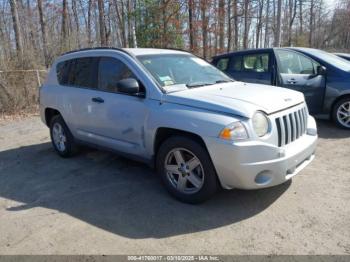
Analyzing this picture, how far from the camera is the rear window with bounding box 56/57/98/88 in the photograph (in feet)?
16.4

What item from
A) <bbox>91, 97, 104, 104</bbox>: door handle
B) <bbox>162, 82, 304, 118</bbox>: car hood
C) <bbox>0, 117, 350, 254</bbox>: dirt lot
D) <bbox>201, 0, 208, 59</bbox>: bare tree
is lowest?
<bbox>0, 117, 350, 254</bbox>: dirt lot

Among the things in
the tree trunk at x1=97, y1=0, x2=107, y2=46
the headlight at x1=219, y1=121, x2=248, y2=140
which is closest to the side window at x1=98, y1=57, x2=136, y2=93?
the headlight at x1=219, y1=121, x2=248, y2=140

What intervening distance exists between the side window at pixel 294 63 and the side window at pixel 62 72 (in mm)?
4535

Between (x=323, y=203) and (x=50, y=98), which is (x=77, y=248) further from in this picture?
(x=50, y=98)

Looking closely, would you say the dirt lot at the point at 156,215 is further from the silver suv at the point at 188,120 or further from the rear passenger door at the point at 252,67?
the rear passenger door at the point at 252,67

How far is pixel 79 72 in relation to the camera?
5340 millimetres

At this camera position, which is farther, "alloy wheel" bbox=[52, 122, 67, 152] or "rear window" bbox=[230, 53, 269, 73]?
"rear window" bbox=[230, 53, 269, 73]

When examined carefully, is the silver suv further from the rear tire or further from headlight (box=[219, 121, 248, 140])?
the rear tire

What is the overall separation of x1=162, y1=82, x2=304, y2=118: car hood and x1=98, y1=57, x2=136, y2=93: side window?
90cm

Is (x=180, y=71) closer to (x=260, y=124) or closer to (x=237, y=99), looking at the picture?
(x=237, y=99)

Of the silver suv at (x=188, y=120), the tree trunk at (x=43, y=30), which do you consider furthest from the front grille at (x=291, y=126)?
the tree trunk at (x=43, y=30)

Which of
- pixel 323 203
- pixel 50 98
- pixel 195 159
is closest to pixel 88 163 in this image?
pixel 50 98

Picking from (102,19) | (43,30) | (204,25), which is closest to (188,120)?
(204,25)

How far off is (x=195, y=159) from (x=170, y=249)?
1079 millimetres
